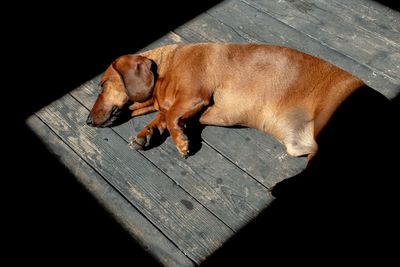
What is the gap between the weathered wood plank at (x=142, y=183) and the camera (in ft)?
7.98

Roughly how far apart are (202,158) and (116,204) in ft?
2.01

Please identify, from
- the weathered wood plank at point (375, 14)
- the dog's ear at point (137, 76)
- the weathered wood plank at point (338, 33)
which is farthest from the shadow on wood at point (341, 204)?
the weathered wood plank at point (375, 14)

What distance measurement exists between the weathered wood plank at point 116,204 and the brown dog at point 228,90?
30 cm

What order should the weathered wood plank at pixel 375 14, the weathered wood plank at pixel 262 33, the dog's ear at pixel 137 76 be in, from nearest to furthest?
the dog's ear at pixel 137 76 < the weathered wood plank at pixel 262 33 < the weathered wood plank at pixel 375 14

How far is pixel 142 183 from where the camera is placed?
106 inches

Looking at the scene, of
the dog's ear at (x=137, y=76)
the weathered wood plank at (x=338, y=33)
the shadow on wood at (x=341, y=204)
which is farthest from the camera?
the weathered wood plank at (x=338, y=33)

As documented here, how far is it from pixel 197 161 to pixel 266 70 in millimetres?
731

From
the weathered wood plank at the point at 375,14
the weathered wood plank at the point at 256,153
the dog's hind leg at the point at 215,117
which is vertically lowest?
the weathered wood plank at the point at 256,153

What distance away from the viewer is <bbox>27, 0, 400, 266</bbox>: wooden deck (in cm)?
248

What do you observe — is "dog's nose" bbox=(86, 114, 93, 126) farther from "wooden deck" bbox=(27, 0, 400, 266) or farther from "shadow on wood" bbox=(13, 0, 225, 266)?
"shadow on wood" bbox=(13, 0, 225, 266)

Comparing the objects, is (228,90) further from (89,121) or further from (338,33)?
(338,33)

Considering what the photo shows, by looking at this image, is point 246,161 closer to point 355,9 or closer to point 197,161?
point 197,161

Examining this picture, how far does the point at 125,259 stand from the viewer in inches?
92.8

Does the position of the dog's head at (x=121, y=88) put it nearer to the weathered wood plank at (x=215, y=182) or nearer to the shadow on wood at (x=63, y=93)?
the weathered wood plank at (x=215, y=182)
